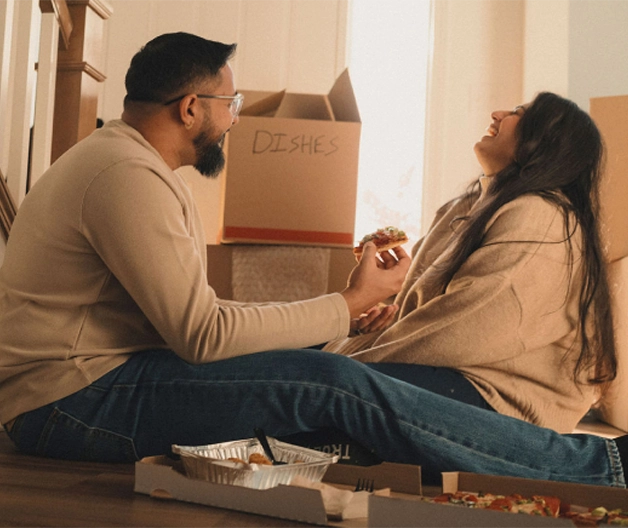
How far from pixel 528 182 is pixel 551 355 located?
39 centimetres

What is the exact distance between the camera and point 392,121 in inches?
143

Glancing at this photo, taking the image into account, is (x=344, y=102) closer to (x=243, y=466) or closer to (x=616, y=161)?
(x=616, y=161)

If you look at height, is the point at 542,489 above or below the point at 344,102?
below

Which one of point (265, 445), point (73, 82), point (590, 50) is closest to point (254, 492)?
point (265, 445)

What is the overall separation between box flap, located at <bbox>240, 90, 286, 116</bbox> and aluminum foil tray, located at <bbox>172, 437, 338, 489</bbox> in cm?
175

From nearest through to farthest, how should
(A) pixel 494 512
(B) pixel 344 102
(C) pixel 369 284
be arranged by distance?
(A) pixel 494 512 → (C) pixel 369 284 → (B) pixel 344 102

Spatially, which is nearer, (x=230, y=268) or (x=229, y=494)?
(x=229, y=494)

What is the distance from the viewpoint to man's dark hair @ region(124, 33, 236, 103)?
159 centimetres

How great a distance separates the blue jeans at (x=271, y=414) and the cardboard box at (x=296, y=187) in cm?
133

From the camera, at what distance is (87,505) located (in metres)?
1.14

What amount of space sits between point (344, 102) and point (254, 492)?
6.26 ft

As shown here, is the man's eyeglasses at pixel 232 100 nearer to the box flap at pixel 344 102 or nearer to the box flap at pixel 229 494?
the box flap at pixel 229 494

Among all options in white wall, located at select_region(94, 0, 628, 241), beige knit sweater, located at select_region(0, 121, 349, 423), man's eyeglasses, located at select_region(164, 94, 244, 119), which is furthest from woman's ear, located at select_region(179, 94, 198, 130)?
white wall, located at select_region(94, 0, 628, 241)

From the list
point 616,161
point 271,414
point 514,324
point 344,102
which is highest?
point 344,102
